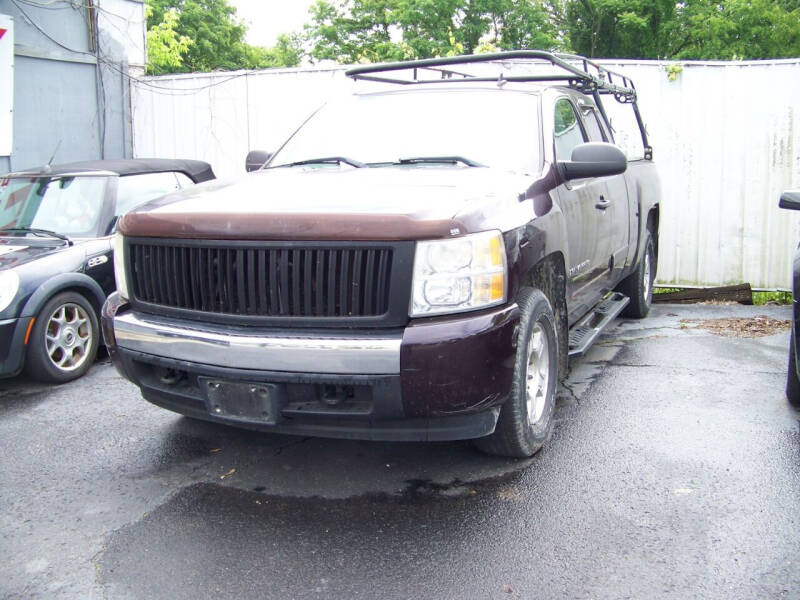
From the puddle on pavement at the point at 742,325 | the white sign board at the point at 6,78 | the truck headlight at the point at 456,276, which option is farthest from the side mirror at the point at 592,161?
the white sign board at the point at 6,78

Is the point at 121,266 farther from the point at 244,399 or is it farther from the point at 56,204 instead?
the point at 56,204

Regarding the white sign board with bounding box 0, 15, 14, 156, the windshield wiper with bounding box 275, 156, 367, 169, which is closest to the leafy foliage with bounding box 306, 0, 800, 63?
the white sign board with bounding box 0, 15, 14, 156

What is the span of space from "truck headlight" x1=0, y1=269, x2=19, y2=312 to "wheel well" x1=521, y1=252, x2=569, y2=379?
3.50 m

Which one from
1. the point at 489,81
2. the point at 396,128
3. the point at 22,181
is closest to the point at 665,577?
the point at 396,128

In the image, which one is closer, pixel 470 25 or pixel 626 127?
pixel 626 127

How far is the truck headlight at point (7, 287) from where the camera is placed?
506cm

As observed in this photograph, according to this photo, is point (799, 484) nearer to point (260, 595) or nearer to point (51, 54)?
point (260, 595)

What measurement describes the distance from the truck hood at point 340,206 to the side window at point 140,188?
251 cm

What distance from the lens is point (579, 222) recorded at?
4.62 m

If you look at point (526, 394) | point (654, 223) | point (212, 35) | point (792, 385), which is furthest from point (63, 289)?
point (212, 35)

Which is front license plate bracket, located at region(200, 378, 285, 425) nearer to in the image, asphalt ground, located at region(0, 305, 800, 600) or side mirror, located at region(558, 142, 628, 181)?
asphalt ground, located at region(0, 305, 800, 600)

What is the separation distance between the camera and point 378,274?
10.3 feet

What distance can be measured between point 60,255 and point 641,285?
511 cm

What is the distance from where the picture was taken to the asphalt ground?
280 cm
